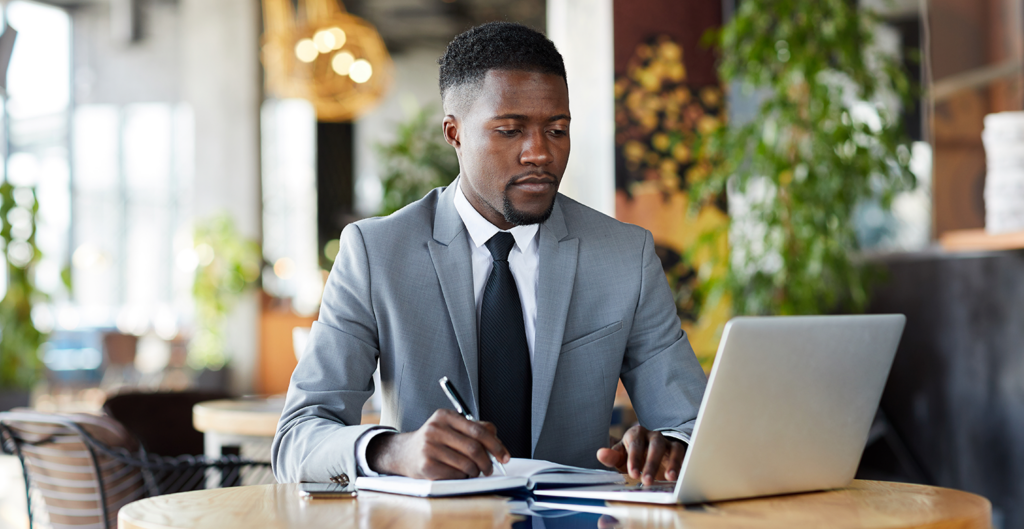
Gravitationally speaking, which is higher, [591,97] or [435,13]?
[435,13]

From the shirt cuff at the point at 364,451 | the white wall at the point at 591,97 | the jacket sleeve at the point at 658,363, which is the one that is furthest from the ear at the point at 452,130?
the white wall at the point at 591,97

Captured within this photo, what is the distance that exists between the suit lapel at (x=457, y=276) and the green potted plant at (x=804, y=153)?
2120mm

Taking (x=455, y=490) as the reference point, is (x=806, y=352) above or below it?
above

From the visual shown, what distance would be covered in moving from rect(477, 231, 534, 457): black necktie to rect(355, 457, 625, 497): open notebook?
14 centimetres

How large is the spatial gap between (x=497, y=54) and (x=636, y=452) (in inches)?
27.1

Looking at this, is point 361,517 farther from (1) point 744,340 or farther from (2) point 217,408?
(2) point 217,408

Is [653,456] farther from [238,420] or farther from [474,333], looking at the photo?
[238,420]

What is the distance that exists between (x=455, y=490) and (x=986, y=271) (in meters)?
2.79

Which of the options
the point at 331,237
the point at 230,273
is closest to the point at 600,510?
the point at 230,273

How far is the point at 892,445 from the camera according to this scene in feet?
12.5

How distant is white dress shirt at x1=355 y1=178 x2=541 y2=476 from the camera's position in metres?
1.51

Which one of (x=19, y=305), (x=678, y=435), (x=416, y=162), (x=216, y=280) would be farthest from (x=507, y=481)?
(x=216, y=280)

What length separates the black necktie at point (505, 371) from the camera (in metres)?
1.42

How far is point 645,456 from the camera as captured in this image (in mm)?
1176
